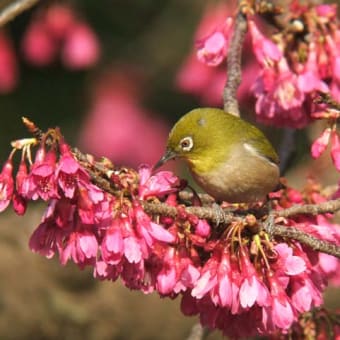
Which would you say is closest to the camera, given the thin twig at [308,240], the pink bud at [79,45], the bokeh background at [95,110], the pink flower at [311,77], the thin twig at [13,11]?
the thin twig at [308,240]

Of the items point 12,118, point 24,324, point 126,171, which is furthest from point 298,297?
point 12,118

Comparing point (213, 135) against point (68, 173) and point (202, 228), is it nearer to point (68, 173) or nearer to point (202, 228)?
point (202, 228)

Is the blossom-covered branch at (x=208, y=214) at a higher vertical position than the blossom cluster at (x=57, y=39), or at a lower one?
higher

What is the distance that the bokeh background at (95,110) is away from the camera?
7426mm

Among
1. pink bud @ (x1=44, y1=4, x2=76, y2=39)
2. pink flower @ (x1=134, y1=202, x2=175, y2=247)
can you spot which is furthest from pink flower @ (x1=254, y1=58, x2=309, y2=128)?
pink bud @ (x1=44, y1=4, x2=76, y2=39)

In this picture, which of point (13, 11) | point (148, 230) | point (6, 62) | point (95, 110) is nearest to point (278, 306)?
point (148, 230)

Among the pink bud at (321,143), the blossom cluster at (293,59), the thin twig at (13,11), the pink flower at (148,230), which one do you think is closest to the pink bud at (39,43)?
the thin twig at (13,11)

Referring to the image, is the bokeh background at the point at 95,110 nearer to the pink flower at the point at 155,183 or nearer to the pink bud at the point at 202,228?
the pink flower at the point at 155,183

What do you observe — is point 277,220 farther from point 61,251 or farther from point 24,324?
point 24,324

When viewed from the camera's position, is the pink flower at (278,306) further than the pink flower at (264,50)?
No

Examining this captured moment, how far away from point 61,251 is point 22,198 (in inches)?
9.2

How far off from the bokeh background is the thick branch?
995 millimetres

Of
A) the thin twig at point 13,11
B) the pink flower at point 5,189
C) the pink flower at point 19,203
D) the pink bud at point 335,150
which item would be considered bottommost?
the pink bud at point 335,150

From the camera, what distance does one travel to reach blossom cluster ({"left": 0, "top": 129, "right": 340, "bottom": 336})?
3.25 metres
